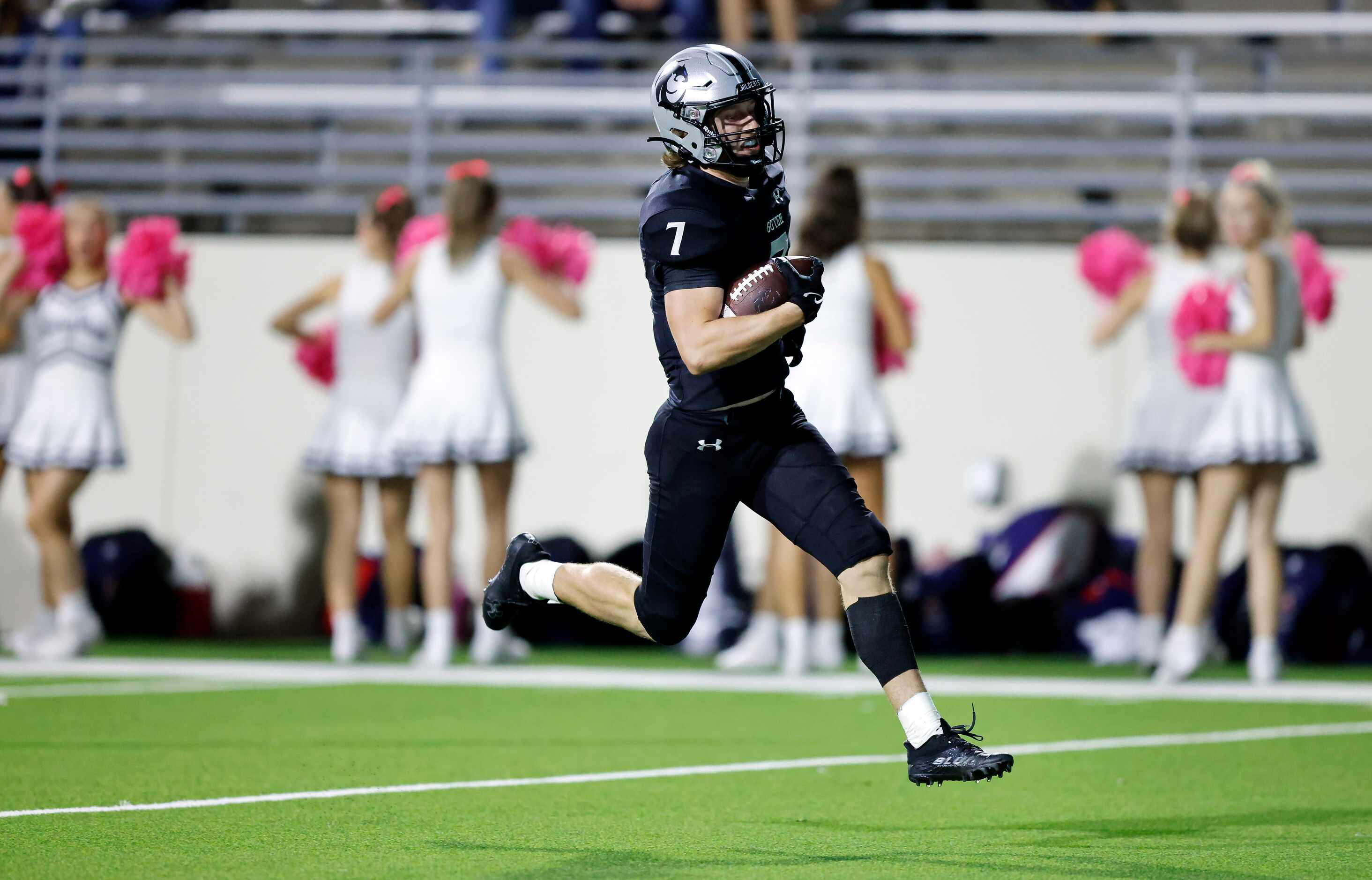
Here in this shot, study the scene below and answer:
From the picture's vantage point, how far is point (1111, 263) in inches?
405

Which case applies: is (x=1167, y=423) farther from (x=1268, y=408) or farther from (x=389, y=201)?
(x=389, y=201)

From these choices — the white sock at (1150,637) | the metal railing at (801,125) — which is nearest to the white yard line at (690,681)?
the white sock at (1150,637)

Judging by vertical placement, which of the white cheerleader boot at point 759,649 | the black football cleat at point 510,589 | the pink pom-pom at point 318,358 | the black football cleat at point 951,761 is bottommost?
the white cheerleader boot at point 759,649

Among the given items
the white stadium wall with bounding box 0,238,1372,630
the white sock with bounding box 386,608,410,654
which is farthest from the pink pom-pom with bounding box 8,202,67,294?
the white stadium wall with bounding box 0,238,1372,630

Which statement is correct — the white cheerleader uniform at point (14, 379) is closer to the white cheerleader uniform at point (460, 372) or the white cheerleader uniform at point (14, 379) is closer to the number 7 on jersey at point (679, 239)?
the white cheerleader uniform at point (460, 372)

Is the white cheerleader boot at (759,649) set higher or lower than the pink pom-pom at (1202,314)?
lower

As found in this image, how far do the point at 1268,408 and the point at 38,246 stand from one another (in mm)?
6083

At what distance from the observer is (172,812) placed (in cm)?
495

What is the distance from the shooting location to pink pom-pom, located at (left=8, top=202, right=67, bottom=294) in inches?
387

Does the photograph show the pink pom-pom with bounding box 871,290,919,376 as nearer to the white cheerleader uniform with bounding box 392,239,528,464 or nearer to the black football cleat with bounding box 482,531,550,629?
the white cheerleader uniform with bounding box 392,239,528,464

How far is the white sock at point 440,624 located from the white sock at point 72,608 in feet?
5.68

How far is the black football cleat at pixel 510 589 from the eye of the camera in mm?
5977

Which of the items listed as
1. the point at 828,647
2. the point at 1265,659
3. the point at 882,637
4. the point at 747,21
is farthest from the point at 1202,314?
the point at 747,21

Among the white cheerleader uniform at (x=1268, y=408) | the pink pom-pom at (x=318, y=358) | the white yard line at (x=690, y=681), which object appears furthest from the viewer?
the pink pom-pom at (x=318, y=358)
